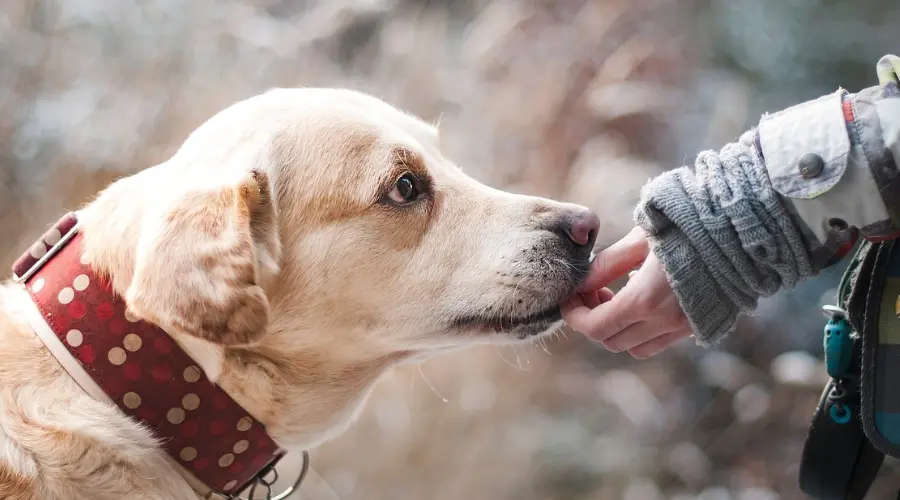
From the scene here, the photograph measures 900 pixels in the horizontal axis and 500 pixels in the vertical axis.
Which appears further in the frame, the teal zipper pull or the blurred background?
the blurred background

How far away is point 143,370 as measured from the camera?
981mm

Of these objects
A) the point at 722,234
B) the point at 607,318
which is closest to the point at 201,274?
the point at 607,318

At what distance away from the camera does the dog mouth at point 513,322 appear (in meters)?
1.17

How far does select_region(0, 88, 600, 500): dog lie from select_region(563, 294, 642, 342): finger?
6cm

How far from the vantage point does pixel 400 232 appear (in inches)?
46.8

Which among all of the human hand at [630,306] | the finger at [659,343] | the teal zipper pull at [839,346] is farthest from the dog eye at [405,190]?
the teal zipper pull at [839,346]

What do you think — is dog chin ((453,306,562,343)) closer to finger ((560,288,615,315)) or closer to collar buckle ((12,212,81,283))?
finger ((560,288,615,315))

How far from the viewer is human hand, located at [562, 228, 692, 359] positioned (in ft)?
3.54

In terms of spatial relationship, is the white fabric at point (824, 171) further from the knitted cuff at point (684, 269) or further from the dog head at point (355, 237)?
the dog head at point (355, 237)

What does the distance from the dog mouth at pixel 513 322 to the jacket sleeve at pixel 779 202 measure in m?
0.24

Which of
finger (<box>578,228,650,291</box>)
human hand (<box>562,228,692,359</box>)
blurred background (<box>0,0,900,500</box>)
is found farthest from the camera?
blurred background (<box>0,0,900,500</box>)

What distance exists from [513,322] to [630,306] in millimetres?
202

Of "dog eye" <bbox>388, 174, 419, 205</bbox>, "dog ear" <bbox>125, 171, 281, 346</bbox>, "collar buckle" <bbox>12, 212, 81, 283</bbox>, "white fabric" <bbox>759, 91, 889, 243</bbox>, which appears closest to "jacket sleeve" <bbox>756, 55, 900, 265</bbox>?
"white fabric" <bbox>759, 91, 889, 243</bbox>

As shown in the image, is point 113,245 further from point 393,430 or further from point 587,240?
point 393,430
